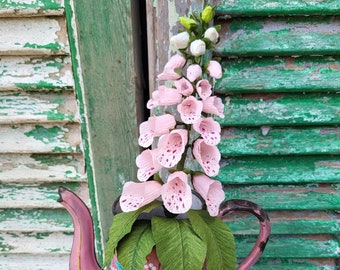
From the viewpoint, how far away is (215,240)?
1.90 ft

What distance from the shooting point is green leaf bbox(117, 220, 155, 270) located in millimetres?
556

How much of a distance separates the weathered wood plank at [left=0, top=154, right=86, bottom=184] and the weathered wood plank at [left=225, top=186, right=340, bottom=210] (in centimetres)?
36

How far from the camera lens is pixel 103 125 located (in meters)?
0.84

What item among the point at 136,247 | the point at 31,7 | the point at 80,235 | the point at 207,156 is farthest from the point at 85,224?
the point at 31,7

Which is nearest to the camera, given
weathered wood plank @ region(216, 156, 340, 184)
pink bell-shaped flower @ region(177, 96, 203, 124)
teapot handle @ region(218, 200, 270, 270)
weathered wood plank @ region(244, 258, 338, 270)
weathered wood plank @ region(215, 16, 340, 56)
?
pink bell-shaped flower @ region(177, 96, 203, 124)

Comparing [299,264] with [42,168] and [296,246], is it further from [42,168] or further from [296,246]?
[42,168]

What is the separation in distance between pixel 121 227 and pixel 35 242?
1.77 feet

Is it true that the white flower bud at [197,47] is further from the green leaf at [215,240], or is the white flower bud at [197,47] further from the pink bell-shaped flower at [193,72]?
the green leaf at [215,240]

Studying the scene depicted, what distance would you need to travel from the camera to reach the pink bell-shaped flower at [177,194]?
553 mm

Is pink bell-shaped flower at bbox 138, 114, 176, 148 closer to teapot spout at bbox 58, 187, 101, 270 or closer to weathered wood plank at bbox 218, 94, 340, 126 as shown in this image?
teapot spout at bbox 58, 187, 101, 270

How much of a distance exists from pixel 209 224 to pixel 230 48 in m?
0.35

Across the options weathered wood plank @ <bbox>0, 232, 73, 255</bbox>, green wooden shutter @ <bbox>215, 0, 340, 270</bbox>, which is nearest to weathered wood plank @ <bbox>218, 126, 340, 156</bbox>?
green wooden shutter @ <bbox>215, 0, 340, 270</bbox>

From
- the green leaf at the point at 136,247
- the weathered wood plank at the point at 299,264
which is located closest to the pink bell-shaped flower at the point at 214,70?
the green leaf at the point at 136,247

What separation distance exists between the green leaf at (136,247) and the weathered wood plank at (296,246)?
419 mm
